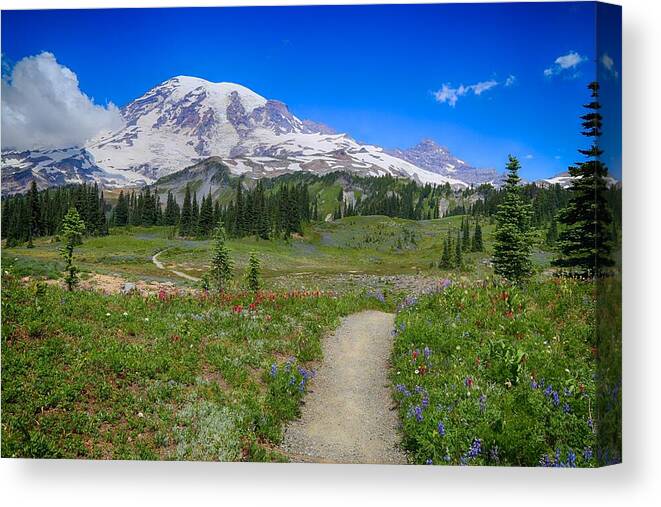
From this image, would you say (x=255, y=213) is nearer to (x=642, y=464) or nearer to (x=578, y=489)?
(x=578, y=489)

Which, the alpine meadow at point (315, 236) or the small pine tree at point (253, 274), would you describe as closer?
the alpine meadow at point (315, 236)

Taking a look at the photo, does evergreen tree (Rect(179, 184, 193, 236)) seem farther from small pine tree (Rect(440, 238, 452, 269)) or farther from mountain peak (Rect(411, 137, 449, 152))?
small pine tree (Rect(440, 238, 452, 269))

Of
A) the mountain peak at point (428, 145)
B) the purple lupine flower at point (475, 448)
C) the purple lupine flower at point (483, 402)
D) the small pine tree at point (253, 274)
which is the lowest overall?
the purple lupine flower at point (475, 448)

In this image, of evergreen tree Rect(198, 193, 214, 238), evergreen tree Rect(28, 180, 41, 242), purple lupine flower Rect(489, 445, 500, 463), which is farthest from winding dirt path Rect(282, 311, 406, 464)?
evergreen tree Rect(28, 180, 41, 242)

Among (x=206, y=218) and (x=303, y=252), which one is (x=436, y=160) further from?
(x=206, y=218)

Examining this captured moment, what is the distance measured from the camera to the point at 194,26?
9516 mm

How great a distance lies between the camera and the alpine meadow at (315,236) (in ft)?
27.1

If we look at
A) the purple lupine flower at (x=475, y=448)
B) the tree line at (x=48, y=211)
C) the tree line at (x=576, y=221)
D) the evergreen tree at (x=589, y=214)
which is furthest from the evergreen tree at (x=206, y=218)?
the evergreen tree at (x=589, y=214)

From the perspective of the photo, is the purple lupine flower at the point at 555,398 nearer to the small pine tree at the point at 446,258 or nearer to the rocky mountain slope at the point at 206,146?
the small pine tree at the point at 446,258

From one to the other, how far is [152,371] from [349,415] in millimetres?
3548

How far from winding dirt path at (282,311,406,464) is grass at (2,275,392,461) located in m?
0.34

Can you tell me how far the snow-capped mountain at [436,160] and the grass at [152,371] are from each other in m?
3.02

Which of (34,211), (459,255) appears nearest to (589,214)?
(459,255)

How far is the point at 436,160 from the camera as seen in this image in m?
10.1
